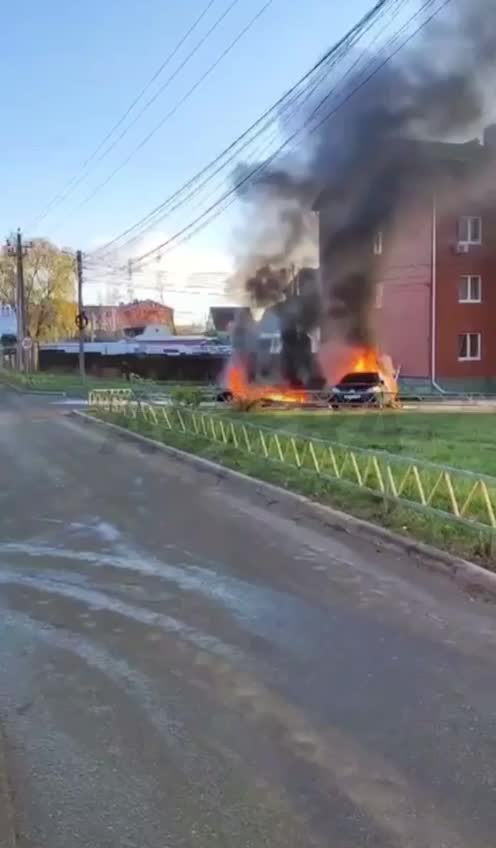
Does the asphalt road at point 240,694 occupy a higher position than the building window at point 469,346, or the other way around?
the building window at point 469,346

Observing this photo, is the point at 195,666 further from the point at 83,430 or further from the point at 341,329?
the point at 341,329

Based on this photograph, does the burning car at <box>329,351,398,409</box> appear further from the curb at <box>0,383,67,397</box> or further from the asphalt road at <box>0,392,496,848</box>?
the asphalt road at <box>0,392,496,848</box>

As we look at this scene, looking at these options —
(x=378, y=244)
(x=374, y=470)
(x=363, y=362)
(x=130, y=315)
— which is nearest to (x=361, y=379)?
(x=363, y=362)

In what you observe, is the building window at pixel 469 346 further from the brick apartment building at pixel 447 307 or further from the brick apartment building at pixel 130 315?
the brick apartment building at pixel 130 315

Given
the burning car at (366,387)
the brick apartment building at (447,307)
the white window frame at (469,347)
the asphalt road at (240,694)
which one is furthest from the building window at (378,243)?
the asphalt road at (240,694)

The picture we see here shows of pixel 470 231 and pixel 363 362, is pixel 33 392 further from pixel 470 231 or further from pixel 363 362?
pixel 470 231

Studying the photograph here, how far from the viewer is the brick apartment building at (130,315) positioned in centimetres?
9975

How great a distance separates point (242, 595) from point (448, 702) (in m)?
2.03

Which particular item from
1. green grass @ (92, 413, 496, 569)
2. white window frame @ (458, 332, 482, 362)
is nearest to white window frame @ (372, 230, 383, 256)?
white window frame @ (458, 332, 482, 362)

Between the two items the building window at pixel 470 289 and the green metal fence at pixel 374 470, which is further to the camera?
the building window at pixel 470 289

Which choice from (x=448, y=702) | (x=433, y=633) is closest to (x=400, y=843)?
(x=448, y=702)

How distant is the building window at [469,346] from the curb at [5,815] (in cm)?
3062

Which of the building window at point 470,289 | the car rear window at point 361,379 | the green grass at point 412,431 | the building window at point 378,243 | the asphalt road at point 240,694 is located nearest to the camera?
the asphalt road at point 240,694

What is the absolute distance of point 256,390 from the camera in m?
24.0
